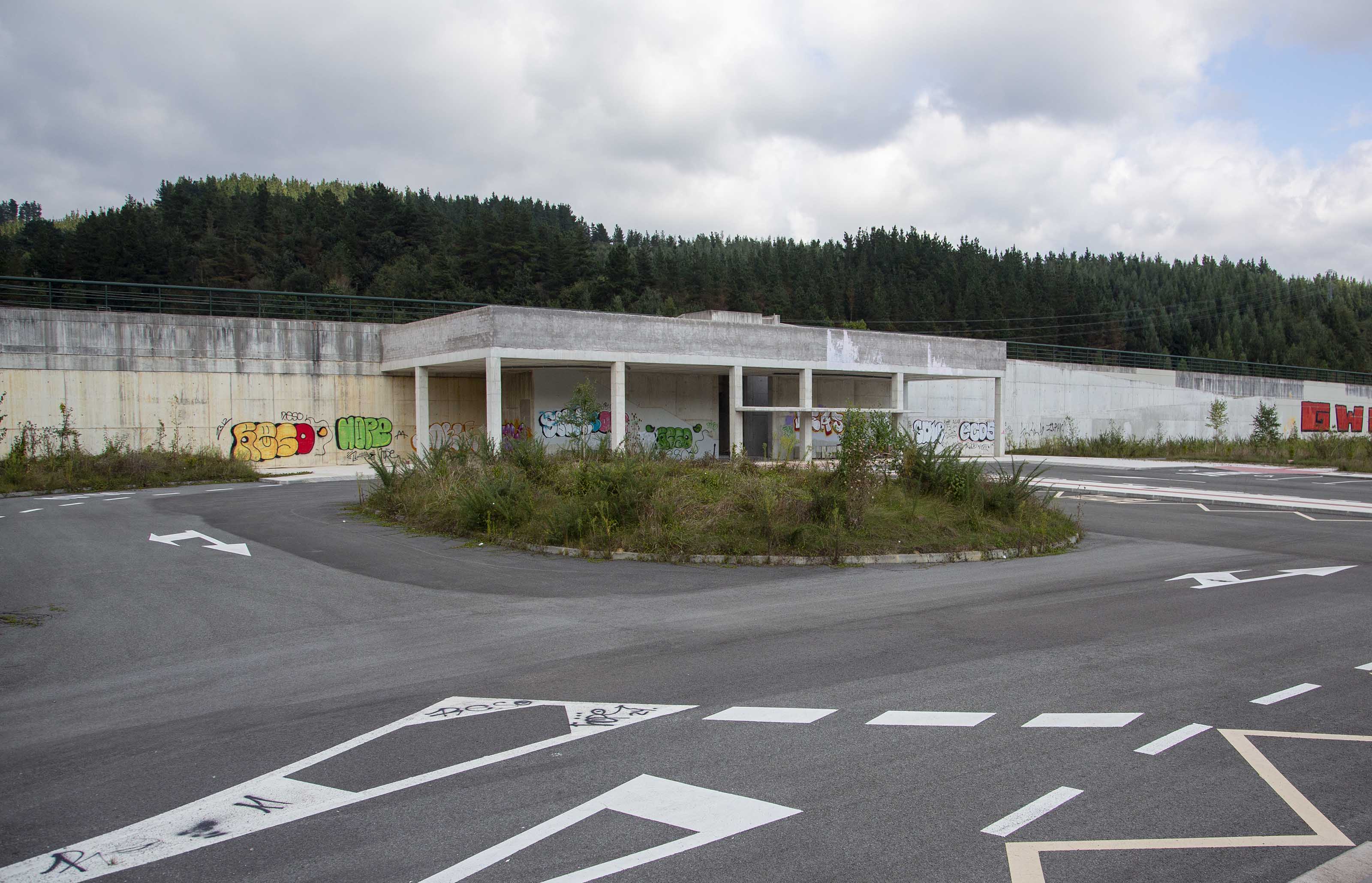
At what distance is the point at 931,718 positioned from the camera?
18.2 ft

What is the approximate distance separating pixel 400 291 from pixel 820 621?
217 ft

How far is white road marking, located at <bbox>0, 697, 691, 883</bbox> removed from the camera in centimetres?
377

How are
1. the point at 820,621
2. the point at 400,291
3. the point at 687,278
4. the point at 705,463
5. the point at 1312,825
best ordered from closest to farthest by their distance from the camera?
the point at 1312,825 → the point at 820,621 → the point at 705,463 → the point at 400,291 → the point at 687,278

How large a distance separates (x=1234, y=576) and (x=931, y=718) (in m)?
7.73

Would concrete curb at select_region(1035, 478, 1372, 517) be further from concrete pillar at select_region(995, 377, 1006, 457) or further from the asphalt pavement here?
concrete pillar at select_region(995, 377, 1006, 457)

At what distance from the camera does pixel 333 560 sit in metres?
12.2

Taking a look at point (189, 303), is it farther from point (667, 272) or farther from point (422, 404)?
point (667, 272)

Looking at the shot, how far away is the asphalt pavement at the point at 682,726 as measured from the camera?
3.84 metres

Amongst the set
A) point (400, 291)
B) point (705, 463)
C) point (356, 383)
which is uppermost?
point (400, 291)

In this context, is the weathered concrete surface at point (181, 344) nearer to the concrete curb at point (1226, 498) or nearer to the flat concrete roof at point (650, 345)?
the flat concrete roof at point (650, 345)

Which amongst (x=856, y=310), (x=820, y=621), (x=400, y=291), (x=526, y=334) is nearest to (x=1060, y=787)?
(x=820, y=621)

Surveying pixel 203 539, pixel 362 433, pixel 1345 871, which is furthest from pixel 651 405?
pixel 1345 871

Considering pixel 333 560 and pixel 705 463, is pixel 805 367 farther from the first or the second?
pixel 333 560

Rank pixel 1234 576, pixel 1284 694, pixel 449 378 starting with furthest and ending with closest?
1. pixel 449 378
2. pixel 1234 576
3. pixel 1284 694
